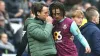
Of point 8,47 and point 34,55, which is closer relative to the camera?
point 34,55

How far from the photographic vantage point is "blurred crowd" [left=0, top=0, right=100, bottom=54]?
1361cm

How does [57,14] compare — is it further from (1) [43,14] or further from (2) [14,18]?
(2) [14,18]

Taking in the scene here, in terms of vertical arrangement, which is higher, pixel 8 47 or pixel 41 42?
pixel 41 42

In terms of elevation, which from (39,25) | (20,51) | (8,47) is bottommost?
(8,47)

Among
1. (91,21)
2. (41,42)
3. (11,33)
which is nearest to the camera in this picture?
(41,42)

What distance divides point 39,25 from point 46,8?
0.31 metres

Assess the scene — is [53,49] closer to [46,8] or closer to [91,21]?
[46,8]

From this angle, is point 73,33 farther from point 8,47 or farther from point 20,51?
point 8,47

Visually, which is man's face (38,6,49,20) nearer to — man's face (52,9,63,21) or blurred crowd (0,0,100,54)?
man's face (52,9,63,21)

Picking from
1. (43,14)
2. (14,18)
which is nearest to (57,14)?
(43,14)

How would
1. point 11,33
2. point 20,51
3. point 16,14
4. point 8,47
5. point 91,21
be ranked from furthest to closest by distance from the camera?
point 16,14 < point 11,33 < point 8,47 < point 91,21 < point 20,51

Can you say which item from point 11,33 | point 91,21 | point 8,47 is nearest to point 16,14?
point 11,33

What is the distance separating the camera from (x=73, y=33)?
8008mm

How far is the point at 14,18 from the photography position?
17094 millimetres
